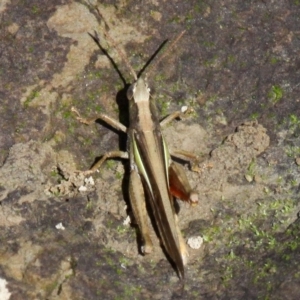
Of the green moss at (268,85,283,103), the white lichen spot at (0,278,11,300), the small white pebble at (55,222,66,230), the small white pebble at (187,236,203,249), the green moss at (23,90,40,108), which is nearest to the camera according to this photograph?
the white lichen spot at (0,278,11,300)

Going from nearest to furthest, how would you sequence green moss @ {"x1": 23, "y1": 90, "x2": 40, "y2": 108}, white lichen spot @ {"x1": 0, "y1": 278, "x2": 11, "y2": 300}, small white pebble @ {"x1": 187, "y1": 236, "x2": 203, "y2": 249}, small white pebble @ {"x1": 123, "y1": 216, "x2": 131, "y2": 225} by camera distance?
white lichen spot @ {"x1": 0, "y1": 278, "x2": 11, "y2": 300}
small white pebble @ {"x1": 187, "y1": 236, "x2": 203, "y2": 249}
small white pebble @ {"x1": 123, "y1": 216, "x2": 131, "y2": 225}
green moss @ {"x1": 23, "y1": 90, "x2": 40, "y2": 108}

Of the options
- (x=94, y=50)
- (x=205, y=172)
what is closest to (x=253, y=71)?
(x=205, y=172)

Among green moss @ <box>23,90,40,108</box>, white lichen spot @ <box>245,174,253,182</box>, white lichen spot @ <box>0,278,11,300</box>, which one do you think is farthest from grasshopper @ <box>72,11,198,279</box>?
white lichen spot @ <box>0,278,11,300</box>

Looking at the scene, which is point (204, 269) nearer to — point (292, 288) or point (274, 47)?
point (292, 288)

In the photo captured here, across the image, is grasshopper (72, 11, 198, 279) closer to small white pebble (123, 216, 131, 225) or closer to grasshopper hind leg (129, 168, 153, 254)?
grasshopper hind leg (129, 168, 153, 254)

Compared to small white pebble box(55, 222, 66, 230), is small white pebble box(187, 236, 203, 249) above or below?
below

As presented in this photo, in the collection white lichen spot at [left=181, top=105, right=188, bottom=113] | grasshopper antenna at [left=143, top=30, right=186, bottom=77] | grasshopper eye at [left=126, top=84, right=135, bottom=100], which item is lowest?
white lichen spot at [left=181, top=105, right=188, bottom=113]
